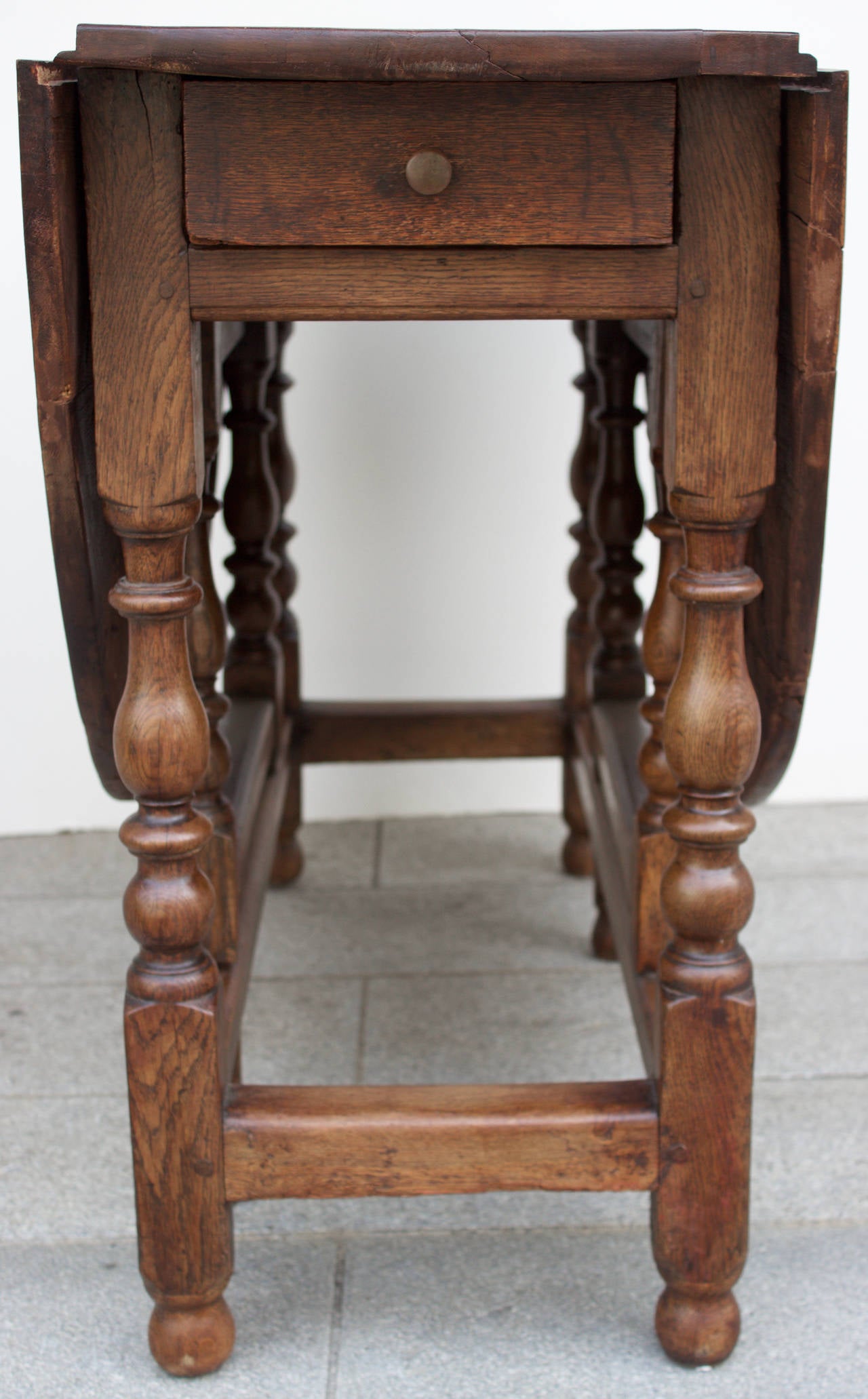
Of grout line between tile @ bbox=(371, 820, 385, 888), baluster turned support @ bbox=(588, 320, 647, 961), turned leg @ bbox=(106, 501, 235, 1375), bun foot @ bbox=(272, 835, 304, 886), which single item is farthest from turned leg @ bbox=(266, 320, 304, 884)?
turned leg @ bbox=(106, 501, 235, 1375)

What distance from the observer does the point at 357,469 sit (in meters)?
2.82

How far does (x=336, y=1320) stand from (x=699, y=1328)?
351mm

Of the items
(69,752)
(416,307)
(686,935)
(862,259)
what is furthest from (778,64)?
(69,752)

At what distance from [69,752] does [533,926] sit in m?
0.99

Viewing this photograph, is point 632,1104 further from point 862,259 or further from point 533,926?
point 862,259

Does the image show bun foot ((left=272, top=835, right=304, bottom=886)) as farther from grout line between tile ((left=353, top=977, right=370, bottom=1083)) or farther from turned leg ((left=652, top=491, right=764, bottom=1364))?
turned leg ((left=652, top=491, right=764, bottom=1364))

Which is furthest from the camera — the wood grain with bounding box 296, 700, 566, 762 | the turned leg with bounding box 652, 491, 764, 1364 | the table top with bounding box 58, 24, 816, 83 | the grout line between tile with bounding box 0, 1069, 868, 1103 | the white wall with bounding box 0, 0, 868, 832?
the white wall with bounding box 0, 0, 868, 832

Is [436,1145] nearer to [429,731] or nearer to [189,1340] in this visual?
[189,1340]

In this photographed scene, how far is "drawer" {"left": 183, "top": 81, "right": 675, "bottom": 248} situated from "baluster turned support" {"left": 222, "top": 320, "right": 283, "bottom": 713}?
38.5 inches

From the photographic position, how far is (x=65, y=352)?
1.22 m

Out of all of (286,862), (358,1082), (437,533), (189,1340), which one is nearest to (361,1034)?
(358,1082)

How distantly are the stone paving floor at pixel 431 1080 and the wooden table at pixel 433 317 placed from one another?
10cm

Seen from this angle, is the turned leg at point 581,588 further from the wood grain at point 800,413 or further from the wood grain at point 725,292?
the wood grain at point 725,292

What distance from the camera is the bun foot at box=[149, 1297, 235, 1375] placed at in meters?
1.44
